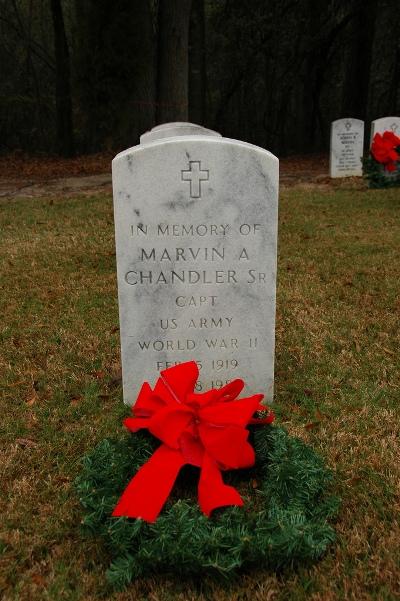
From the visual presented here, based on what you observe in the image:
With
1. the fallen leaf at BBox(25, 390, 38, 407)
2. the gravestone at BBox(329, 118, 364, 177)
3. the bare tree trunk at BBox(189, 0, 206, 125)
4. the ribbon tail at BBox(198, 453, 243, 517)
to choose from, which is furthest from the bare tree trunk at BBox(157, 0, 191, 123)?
the ribbon tail at BBox(198, 453, 243, 517)

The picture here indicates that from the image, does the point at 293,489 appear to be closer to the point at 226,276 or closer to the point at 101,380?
the point at 226,276

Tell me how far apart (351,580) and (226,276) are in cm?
136

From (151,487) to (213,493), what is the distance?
0.23m

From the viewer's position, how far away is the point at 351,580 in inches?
76.1

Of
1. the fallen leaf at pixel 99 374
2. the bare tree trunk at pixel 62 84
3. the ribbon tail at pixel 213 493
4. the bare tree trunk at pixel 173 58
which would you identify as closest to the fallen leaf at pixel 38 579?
the ribbon tail at pixel 213 493

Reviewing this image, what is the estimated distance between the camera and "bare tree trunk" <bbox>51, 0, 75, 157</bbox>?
1688 cm

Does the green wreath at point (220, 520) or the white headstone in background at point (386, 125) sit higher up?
the white headstone in background at point (386, 125)

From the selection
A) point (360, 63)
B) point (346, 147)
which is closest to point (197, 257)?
point (346, 147)

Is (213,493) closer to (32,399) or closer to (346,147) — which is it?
(32,399)

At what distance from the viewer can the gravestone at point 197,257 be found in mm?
2537

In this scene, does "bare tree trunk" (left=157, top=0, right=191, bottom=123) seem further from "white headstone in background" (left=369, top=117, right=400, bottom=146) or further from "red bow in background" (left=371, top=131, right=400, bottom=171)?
"red bow in background" (left=371, top=131, right=400, bottom=171)

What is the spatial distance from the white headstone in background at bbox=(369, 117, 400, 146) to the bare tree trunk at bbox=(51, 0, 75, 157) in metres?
10.3

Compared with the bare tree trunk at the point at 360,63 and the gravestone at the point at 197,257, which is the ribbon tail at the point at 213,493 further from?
the bare tree trunk at the point at 360,63

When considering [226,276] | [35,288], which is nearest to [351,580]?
[226,276]
